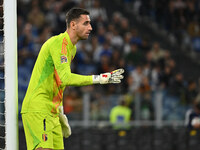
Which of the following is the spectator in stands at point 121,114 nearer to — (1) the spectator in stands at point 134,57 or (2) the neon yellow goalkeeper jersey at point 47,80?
(1) the spectator in stands at point 134,57

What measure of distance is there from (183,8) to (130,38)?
91.0 inches

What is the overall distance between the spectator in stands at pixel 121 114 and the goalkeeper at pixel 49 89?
19.6ft

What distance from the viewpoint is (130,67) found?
13148 millimetres

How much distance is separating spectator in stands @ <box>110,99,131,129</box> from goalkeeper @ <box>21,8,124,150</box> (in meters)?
5.99

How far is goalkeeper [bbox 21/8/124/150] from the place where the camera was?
209 inches

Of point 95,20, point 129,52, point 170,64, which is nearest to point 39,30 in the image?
point 95,20

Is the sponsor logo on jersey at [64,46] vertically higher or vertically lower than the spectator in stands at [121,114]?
higher

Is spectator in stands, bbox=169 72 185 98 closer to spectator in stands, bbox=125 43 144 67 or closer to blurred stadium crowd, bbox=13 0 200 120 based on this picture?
blurred stadium crowd, bbox=13 0 200 120

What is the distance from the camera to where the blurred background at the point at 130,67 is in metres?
10.7

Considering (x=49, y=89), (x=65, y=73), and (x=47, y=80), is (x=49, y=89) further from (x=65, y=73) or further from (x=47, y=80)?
(x=65, y=73)

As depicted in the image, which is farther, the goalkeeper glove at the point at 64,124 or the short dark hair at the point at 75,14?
the goalkeeper glove at the point at 64,124

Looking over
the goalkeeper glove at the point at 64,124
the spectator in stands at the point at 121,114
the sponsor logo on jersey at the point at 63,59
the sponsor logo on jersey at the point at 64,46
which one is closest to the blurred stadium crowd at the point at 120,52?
the spectator in stands at the point at 121,114

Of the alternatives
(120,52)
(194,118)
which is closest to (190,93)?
(194,118)

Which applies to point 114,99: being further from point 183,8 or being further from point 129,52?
point 183,8
